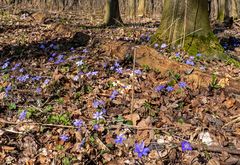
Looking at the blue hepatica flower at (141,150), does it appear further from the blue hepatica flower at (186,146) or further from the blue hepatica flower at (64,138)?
the blue hepatica flower at (64,138)

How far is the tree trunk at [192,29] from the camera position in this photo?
17.9 ft

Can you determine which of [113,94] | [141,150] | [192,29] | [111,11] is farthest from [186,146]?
[111,11]

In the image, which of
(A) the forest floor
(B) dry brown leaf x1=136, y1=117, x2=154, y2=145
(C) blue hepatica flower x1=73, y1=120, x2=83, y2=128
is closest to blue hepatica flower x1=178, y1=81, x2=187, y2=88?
(A) the forest floor

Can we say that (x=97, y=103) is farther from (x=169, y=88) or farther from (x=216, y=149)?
(x=216, y=149)

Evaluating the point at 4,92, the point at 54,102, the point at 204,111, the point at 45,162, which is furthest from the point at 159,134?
the point at 4,92

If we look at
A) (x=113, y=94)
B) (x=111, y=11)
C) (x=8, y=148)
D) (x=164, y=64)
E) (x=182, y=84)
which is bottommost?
(x=8, y=148)

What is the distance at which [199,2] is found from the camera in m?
5.59

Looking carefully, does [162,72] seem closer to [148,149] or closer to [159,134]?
[159,134]

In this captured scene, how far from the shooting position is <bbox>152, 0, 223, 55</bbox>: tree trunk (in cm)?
545

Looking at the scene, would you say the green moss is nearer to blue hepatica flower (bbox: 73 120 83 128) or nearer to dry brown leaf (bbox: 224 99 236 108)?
dry brown leaf (bbox: 224 99 236 108)

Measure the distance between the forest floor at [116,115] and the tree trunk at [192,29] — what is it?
28 centimetres

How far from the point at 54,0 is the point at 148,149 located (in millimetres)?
21758

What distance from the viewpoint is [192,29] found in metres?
5.56

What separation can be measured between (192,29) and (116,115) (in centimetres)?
260
